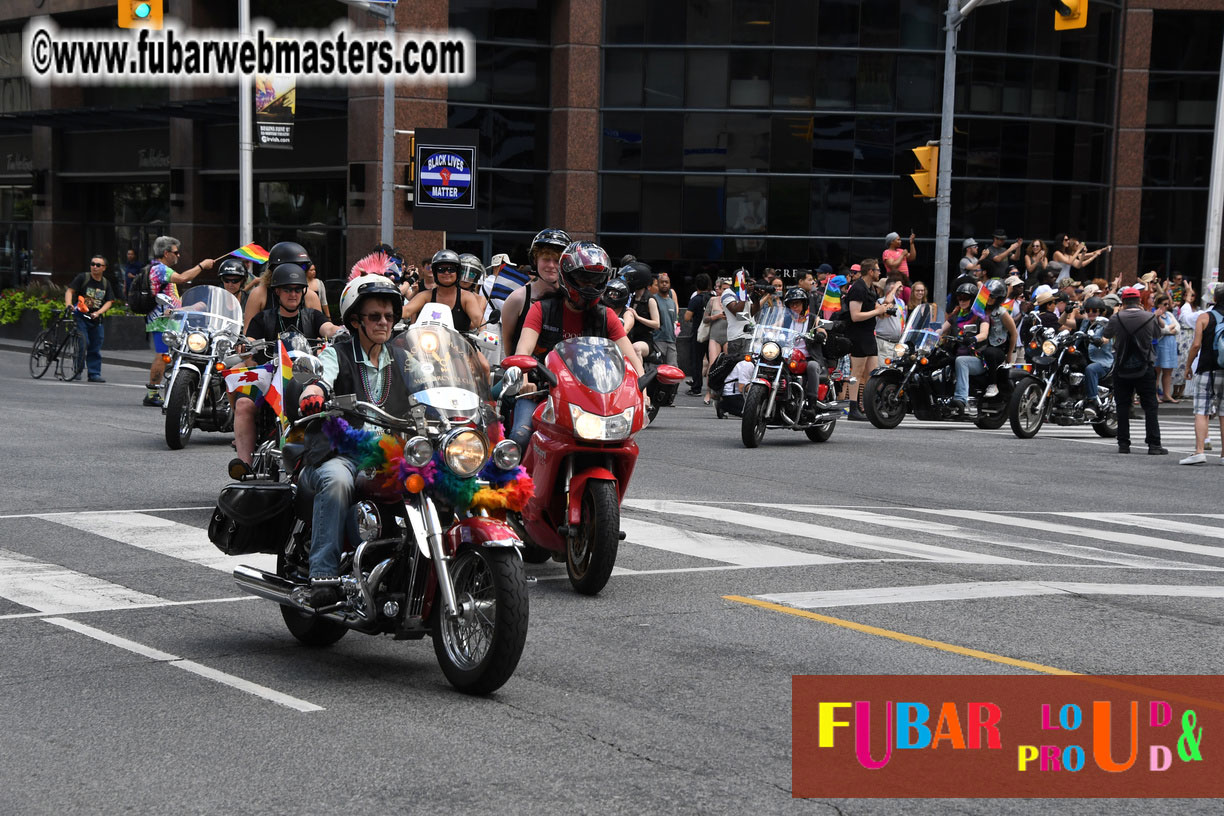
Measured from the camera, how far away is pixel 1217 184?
2958 cm

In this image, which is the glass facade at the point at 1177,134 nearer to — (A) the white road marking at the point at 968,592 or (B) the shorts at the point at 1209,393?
(B) the shorts at the point at 1209,393

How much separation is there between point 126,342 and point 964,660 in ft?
90.4

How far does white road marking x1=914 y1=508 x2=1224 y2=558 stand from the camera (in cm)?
1113

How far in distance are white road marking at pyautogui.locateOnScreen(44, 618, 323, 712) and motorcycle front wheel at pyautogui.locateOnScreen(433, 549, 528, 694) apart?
Result: 0.59m

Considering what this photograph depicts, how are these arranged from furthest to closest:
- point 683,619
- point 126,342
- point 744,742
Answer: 1. point 126,342
2. point 683,619
3. point 744,742

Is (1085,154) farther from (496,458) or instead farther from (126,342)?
(496,458)

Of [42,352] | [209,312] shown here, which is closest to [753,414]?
[209,312]

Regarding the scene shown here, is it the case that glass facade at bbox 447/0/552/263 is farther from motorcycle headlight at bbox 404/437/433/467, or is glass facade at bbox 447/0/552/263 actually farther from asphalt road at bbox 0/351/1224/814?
motorcycle headlight at bbox 404/437/433/467

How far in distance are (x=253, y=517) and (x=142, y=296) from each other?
537 inches

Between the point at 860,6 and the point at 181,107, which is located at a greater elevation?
the point at 860,6

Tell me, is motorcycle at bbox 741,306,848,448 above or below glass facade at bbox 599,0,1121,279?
below

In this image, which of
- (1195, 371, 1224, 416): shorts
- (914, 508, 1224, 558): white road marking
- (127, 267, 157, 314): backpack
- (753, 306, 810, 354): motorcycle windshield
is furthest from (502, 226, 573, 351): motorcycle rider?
(127, 267, 157, 314): backpack

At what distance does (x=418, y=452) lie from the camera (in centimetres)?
618

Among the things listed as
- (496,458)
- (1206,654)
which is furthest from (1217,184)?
(496,458)
